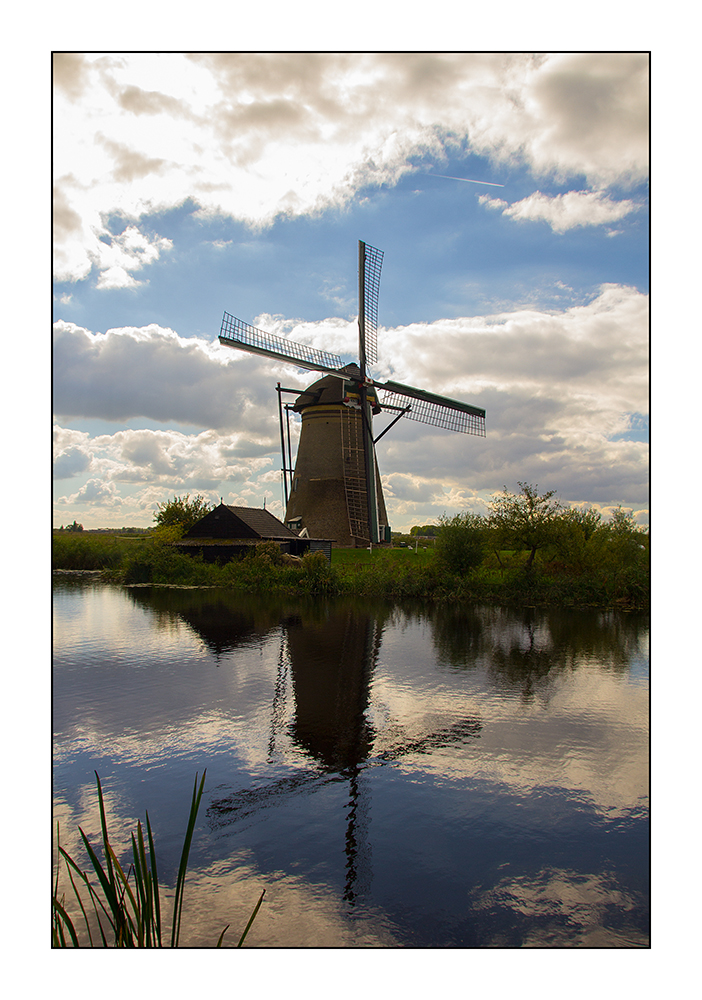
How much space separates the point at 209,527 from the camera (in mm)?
28219

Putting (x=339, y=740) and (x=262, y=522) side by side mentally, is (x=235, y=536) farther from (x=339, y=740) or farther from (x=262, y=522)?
(x=339, y=740)

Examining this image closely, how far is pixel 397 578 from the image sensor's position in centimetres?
2311

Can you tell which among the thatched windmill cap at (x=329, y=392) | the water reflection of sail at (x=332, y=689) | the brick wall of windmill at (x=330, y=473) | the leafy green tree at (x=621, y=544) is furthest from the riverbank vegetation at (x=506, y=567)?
the thatched windmill cap at (x=329, y=392)

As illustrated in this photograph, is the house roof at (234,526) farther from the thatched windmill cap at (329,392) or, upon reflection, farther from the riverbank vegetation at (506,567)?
the thatched windmill cap at (329,392)

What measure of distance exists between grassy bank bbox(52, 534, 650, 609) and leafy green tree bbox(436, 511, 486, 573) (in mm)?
411

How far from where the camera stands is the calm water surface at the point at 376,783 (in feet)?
13.9

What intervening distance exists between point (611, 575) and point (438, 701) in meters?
13.9

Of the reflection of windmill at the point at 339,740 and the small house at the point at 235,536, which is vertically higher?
the small house at the point at 235,536

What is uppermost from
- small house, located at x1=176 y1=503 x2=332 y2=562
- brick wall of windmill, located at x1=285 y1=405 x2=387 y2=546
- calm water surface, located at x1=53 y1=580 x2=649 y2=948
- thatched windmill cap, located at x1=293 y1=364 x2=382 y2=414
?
thatched windmill cap, located at x1=293 y1=364 x2=382 y2=414

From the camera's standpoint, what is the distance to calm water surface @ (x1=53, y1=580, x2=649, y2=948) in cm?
424

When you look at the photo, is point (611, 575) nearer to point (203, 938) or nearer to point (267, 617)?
point (267, 617)

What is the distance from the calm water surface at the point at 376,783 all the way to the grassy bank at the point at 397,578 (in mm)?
8294

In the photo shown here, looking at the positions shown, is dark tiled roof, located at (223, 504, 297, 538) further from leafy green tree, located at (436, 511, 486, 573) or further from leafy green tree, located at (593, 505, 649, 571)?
leafy green tree, located at (593, 505, 649, 571)

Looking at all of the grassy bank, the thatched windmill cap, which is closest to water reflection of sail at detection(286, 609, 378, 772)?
the grassy bank
